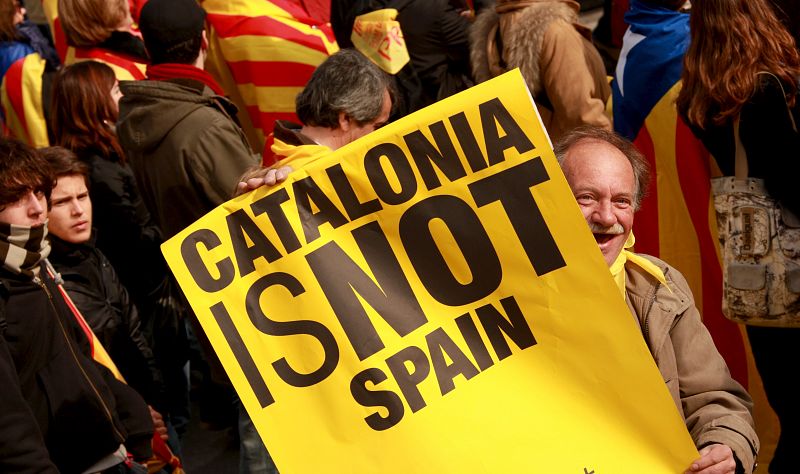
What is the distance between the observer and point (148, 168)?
497 centimetres

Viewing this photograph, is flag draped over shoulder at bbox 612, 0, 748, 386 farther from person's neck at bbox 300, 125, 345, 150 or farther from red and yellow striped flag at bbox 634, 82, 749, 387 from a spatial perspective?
person's neck at bbox 300, 125, 345, 150

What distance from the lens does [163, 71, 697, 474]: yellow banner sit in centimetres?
273

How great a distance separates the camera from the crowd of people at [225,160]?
10.2ft

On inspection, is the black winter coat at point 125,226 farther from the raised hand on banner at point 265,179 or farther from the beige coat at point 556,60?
the raised hand on banner at point 265,179

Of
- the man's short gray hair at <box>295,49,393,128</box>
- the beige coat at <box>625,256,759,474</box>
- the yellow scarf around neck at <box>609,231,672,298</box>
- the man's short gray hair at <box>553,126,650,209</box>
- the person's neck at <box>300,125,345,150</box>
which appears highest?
the man's short gray hair at <box>295,49,393,128</box>

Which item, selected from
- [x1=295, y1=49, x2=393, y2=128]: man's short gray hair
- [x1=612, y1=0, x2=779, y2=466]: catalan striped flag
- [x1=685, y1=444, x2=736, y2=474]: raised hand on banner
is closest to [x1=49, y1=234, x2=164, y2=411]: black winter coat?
[x1=295, y1=49, x2=393, y2=128]: man's short gray hair

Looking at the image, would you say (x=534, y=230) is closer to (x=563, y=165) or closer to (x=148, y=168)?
(x=563, y=165)

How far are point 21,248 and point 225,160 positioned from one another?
1.36 meters

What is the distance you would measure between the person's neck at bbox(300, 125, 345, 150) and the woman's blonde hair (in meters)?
2.65

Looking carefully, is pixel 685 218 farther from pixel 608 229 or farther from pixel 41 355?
pixel 41 355

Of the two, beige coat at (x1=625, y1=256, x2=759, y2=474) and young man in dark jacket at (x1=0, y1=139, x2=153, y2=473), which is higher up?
young man in dark jacket at (x1=0, y1=139, x2=153, y2=473)

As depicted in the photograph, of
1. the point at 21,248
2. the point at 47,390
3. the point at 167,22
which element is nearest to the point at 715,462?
the point at 47,390

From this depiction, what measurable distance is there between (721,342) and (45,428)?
2757 mm

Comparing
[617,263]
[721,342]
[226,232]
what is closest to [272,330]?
[226,232]
